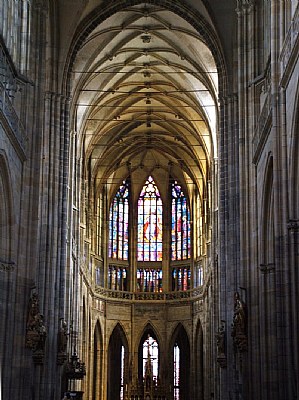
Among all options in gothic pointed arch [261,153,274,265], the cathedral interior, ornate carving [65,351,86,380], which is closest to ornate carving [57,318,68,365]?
the cathedral interior

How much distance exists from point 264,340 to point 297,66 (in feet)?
34.3

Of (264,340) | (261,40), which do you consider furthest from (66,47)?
(264,340)

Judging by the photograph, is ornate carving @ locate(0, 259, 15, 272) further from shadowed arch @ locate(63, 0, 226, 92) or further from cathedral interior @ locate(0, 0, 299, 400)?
shadowed arch @ locate(63, 0, 226, 92)

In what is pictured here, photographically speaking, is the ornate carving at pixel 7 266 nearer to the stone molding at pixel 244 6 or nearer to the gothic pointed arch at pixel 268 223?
the gothic pointed arch at pixel 268 223

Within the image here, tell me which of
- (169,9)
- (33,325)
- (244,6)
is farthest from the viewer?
(169,9)

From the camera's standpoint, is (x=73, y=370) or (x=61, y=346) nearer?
(x=61, y=346)

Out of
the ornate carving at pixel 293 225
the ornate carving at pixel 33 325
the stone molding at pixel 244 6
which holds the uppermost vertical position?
the stone molding at pixel 244 6

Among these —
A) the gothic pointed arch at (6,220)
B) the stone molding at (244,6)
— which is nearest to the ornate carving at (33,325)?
the gothic pointed arch at (6,220)

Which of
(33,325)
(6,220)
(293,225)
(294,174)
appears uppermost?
(294,174)

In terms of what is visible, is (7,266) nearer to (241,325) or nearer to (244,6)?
(241,325)

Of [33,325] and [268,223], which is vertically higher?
[268,223]

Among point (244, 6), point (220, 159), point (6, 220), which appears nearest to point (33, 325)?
point (6, 220)

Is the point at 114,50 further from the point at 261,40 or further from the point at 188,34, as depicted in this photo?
Answer: the point at 261,40

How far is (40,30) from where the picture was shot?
32875mm
